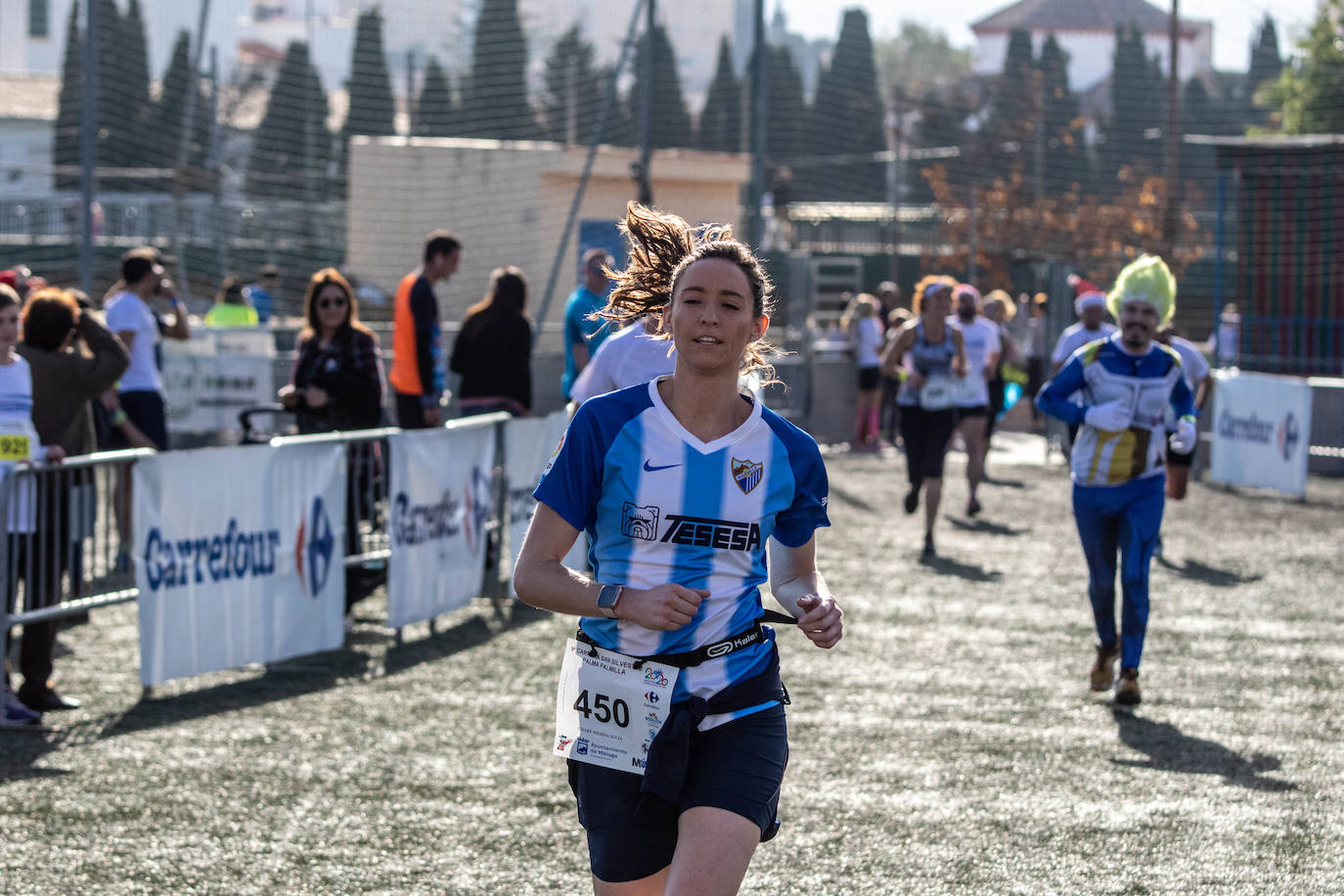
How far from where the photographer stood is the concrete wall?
23.2 metres

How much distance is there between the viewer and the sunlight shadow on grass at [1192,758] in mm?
6527

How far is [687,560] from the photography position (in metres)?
3.51

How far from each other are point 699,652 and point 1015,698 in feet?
15.8

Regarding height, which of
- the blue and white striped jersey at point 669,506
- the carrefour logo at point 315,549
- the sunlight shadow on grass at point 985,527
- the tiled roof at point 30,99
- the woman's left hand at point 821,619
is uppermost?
the tiled roof at point 30,99

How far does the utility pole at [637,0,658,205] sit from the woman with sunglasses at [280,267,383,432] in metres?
7.82

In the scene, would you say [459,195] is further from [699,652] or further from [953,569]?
[699,652]

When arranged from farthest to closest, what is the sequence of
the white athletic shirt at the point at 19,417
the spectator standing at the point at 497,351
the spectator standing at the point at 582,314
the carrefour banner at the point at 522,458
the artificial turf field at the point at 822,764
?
1. the spectator standing at the point at 582,314
2. the spectator standing at the point at 497,351
3. the carrefour banner at the point at 522,458
4. the white athletic shirt at the point at 19,417
5. the artificial turf field at the point at 822,764

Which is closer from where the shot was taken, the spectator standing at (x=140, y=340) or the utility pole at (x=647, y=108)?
the spectator standing at (x=140, y=340)

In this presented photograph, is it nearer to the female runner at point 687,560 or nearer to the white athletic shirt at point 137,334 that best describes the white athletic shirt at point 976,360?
the white athletic shirt at point 137,334

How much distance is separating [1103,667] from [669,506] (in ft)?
16.5

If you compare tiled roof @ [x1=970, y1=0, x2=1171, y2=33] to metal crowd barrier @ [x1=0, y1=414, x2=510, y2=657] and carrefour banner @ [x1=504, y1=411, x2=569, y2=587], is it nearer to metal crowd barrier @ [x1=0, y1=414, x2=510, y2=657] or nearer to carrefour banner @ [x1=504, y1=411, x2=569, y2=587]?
carrefour banner @ [x1=504, y1=411, x2=569, y2=587]

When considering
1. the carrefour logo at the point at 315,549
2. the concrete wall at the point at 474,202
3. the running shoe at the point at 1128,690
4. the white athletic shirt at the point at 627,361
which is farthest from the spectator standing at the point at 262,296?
the running shoe at the point at 1128,690

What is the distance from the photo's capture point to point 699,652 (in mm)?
3508

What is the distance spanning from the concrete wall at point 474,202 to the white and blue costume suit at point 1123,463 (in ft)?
48.2
